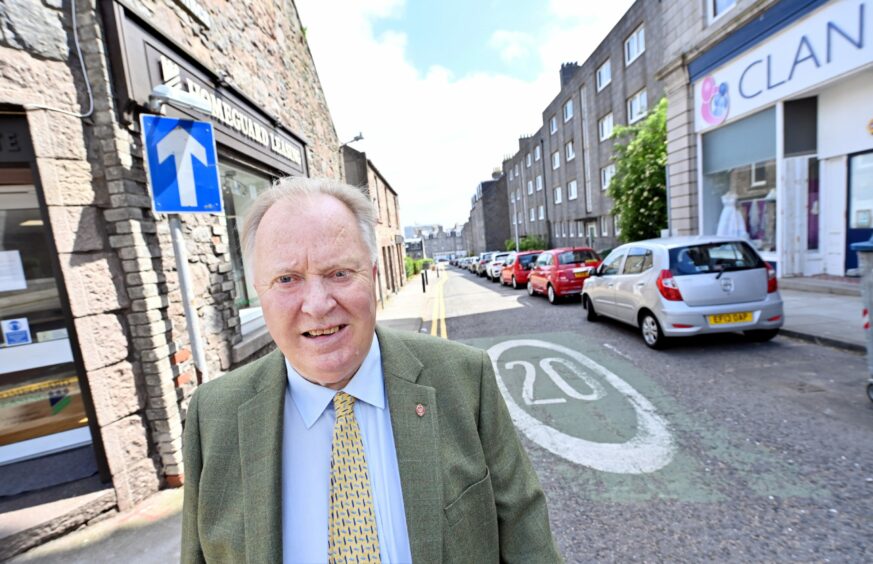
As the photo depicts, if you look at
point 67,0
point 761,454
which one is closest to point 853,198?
point 761,454

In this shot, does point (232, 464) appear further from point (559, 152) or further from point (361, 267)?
point (559, 152)

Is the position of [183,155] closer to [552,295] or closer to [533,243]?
[552,295]

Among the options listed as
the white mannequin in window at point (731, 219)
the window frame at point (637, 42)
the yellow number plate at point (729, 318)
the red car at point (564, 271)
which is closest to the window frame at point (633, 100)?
the window frame at point (637, 42)

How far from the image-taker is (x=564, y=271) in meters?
11.3

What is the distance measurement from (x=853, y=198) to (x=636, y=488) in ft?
32.7

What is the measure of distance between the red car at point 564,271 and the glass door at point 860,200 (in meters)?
5.16

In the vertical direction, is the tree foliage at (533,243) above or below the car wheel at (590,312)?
above

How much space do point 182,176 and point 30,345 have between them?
1902 millimetres

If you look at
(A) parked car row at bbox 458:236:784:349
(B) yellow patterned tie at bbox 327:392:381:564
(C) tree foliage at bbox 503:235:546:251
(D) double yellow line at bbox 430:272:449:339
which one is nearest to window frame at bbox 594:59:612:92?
(C) tree foliage at bbox 503:235:546:251

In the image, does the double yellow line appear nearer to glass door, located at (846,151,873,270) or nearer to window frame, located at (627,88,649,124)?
glass door, located at (846,151,873,270)

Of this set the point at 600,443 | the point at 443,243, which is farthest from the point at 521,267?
the point at 443,243

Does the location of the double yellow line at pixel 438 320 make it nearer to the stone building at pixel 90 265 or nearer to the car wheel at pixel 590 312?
the car wheel at pixel 590 312

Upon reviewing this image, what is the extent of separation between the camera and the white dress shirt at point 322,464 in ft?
3.90

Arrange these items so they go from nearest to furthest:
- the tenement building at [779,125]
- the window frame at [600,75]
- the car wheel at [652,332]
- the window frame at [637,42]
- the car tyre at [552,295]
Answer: the car wheel at [652,332]
the tenement building at [779,125]
the car tyre at [552,295]
the window frame at [637,42]
the window frame at [600,75]
